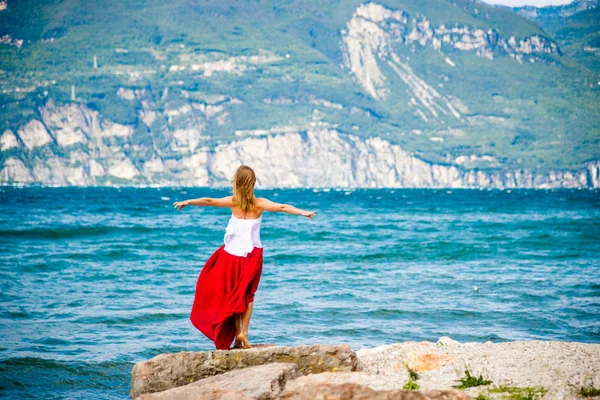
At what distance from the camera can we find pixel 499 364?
25.2ft

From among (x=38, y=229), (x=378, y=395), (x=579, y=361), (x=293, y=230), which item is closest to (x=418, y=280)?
(x=579, y=361)

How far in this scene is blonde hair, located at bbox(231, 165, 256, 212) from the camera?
7.98 metres

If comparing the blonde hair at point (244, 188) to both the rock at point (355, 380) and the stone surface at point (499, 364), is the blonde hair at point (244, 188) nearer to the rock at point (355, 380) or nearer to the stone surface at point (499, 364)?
the rock at point (355, 380)

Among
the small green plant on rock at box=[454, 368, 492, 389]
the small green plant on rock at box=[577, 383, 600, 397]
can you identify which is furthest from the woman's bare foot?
the small green plant on rock at box=[577, 383, 600, 397]

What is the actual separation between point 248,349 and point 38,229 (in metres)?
32.5

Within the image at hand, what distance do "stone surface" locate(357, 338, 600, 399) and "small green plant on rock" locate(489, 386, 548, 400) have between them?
0.21 feet

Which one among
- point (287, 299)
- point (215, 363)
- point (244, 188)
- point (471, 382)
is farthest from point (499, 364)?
point (287, 299)

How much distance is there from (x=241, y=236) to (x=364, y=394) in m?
3.06

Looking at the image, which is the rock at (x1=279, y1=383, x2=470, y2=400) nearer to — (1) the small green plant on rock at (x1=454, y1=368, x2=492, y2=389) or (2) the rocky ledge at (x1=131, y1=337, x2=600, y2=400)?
(2) the rocky ledge at (x1=131, y1=337, x2=600, y2=400)

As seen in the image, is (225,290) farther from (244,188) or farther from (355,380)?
(355,380)

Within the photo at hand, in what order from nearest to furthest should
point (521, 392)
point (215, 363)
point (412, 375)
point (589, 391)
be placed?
point (589, 391)
point (521, 392)
point (412, 375)
point (215, 363)

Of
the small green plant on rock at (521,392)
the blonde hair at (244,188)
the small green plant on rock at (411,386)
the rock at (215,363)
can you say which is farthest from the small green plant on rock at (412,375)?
the blonde hair at (244,188)

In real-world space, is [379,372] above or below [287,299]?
above

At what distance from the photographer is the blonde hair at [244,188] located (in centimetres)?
798
